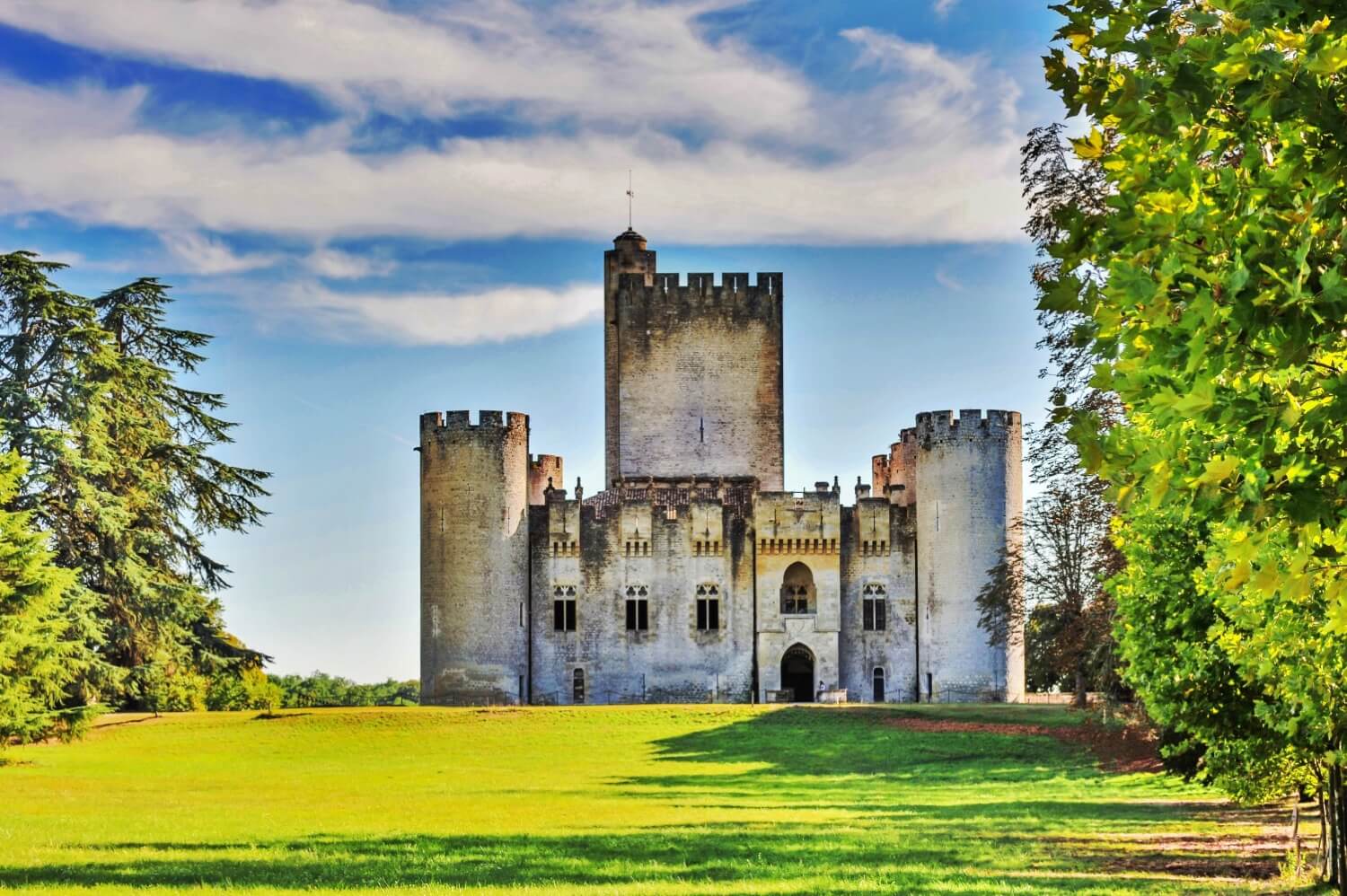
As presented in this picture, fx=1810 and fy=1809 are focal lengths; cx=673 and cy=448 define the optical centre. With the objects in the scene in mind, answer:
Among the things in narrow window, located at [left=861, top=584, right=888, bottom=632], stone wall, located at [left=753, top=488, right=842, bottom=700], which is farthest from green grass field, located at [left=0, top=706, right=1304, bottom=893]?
narrow window, located at [left=861, top=584, right=888, bottom=632]

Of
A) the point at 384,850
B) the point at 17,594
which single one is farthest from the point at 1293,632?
the point at 17,594

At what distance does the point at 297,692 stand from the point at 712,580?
85.1 feet

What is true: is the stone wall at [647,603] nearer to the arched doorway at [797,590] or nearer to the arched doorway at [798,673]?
the arched doorway at [797,590]

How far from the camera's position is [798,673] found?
210 ft

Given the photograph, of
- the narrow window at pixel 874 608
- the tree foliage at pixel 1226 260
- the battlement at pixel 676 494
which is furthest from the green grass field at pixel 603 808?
the tree foliage at pixel 1226 260

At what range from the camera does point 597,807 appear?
31500mm

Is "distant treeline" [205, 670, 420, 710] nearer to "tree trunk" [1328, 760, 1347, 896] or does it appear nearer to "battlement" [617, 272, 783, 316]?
"battlement" [617, 272, 783, 316]

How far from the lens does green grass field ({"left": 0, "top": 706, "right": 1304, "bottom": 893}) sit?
2119 cm

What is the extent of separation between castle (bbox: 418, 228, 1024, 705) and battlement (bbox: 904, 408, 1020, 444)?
61 mm

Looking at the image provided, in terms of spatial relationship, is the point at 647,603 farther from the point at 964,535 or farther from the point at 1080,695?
the point at 1080,695

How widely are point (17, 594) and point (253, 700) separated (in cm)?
2207

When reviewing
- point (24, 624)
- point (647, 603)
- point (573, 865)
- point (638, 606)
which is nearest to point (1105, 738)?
point (647, 603)

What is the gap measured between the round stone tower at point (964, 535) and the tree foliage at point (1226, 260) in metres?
52.2

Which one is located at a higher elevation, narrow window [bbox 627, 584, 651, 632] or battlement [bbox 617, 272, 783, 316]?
Answer: battlement [bbox 617, 272, 783, 316]
